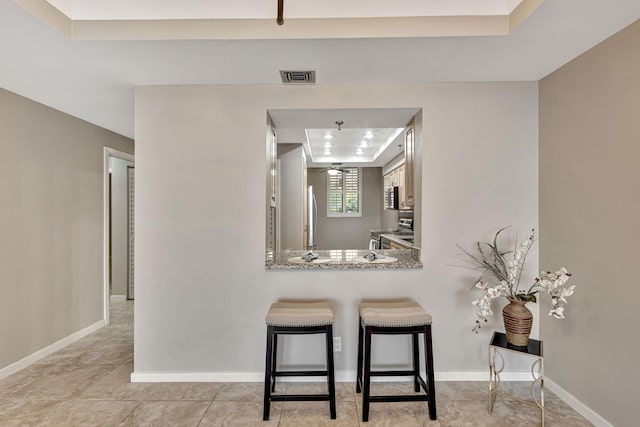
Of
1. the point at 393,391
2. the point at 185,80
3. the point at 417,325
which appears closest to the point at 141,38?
the point at 185,80

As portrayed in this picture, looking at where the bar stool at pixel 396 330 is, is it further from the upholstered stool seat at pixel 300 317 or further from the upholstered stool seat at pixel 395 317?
Result: the upholstered stool seat at pixel 300 317

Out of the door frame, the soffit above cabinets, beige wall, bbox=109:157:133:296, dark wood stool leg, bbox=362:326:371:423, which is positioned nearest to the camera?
the soffit above cabinets

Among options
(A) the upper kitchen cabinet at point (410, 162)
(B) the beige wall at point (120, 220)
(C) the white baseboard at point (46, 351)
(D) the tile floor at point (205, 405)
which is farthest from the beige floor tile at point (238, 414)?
(B) the beige wall at point (120, 220)

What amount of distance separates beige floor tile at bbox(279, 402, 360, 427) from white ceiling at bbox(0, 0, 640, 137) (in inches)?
92.1

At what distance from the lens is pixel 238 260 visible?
261 cm

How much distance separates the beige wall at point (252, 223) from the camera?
102 inches

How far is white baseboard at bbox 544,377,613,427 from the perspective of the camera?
2000 mm

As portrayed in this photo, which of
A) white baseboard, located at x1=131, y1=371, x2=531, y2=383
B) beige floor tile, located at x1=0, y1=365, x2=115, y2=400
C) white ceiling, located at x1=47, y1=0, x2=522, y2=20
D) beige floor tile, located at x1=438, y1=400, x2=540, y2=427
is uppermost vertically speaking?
white ceiling, located at x1=47, y1=0, x2=522, y2=20

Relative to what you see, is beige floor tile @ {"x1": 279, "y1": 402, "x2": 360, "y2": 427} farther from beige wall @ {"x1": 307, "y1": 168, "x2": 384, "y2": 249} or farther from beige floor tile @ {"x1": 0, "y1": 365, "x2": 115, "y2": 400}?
beige wall @ {"x1": 307, "y1": 168, "x2": 384, "y2": 249}

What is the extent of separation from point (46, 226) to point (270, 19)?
286cm

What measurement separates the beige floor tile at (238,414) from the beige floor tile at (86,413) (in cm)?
56

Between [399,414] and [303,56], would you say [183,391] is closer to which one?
[399,414]

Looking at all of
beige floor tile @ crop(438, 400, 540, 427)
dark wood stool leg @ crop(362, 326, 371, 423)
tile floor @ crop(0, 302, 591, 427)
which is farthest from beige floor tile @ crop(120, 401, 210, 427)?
beige floor tile @ crop(438, 400, 540, 427)

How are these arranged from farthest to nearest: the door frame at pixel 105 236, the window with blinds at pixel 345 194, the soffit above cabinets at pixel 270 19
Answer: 1. the window with blinds at pixel 345 194
2. the door frame at pixel 105 236
3. the soffit above cabinets at pixel 270 19
